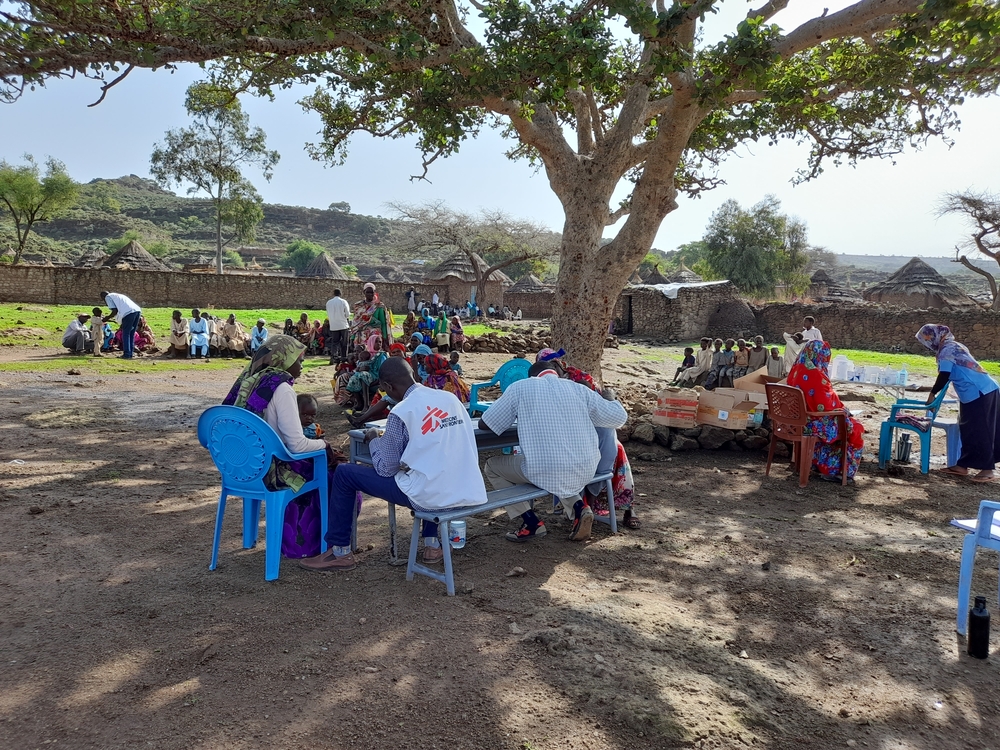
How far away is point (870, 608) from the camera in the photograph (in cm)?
402

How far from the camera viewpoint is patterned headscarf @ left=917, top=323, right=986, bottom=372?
6863mm

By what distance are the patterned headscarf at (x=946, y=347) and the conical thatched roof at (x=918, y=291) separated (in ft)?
94.6

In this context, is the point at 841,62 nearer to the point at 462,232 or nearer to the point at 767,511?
the point at 767,511

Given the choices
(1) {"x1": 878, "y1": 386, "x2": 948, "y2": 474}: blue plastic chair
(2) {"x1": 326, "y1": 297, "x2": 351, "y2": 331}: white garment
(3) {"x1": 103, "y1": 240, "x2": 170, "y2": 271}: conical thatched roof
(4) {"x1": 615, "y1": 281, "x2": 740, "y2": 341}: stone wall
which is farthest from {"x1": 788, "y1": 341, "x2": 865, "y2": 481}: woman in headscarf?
(3) {"x1": 103, "y1": 240, "x2": 170, "y2": 271}: conical thatched roof

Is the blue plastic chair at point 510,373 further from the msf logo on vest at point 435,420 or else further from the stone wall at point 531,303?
the stone wall at point 531,303

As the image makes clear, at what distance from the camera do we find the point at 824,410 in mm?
6746

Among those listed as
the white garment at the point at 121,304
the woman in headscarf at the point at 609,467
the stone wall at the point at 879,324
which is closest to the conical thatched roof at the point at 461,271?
the stone wall at the point at 879,324

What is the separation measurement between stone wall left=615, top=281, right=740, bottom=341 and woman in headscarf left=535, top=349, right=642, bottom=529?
21.9m

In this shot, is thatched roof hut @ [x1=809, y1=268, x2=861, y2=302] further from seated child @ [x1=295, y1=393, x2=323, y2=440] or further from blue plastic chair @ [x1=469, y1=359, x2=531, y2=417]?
seated child @ [x1=295, y1=393, x2=323, y2=440]

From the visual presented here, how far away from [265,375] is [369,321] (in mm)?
5626

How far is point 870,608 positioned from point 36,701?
4.20 m

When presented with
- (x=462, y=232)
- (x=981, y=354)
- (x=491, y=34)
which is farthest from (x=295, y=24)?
(x=462, y=232)

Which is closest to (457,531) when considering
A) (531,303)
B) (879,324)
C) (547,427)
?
(547,427)

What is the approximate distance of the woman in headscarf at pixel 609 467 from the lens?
16.6ft
